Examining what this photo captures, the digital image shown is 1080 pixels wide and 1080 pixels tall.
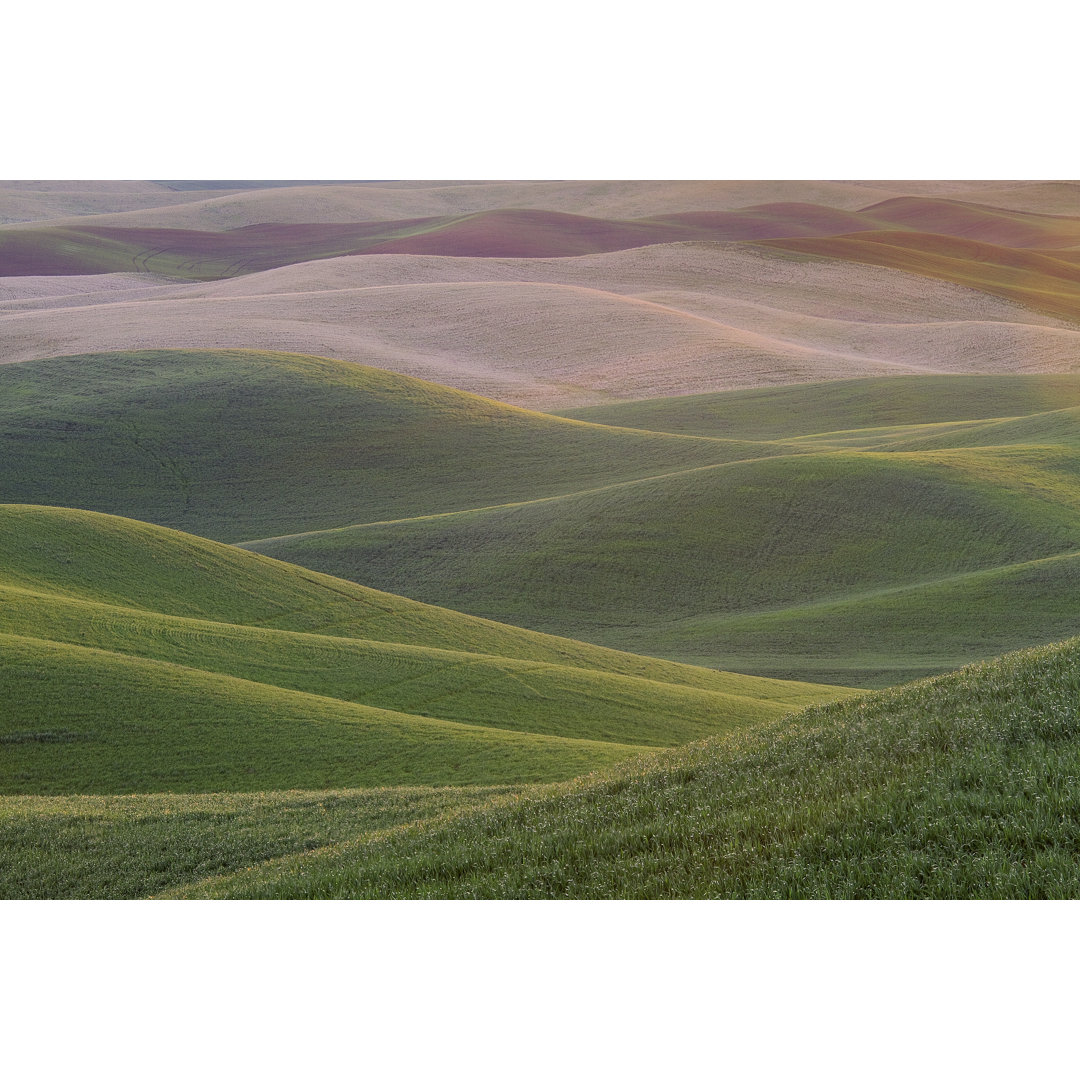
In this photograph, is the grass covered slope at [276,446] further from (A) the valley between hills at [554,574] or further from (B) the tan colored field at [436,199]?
(B) the tan colored field at [436,199]

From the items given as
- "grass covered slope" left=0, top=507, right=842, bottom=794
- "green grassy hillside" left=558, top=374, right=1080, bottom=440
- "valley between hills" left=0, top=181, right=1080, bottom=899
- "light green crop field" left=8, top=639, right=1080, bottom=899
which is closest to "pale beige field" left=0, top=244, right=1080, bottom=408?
"valley between hills" left=0, top=181, right=1080, bottom=899

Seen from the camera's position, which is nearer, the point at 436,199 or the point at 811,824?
the point at 811,824

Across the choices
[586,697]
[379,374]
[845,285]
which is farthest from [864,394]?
[586,697]

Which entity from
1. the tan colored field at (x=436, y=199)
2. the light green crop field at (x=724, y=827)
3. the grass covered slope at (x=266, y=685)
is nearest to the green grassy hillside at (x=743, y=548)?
the grass covered slope at (x=266, y=685)

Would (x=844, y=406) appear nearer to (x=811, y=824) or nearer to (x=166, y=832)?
(x=166, y=832)

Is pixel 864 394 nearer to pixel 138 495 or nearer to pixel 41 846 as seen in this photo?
pixel 138 495

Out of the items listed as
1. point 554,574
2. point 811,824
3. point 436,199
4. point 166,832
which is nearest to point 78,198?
point 436,199
